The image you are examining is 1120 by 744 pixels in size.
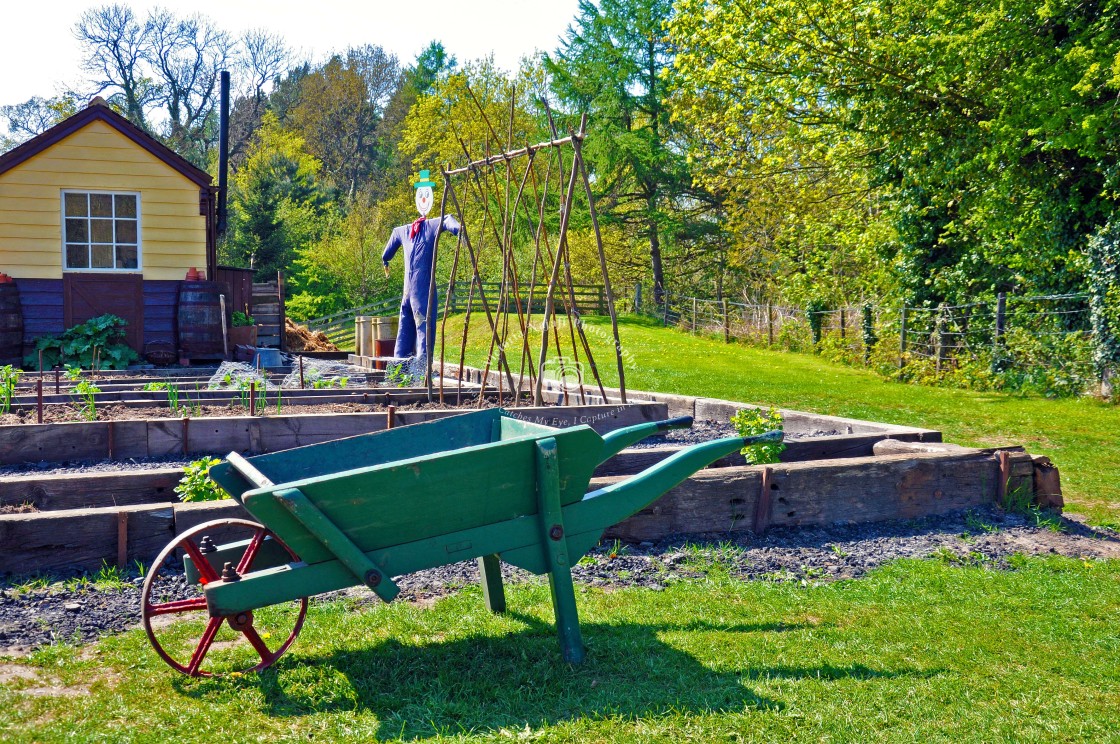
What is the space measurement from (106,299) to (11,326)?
1404 mm

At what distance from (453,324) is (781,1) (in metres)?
13.9

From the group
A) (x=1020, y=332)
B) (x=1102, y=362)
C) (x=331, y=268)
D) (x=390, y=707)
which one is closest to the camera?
(x=390, y=707)

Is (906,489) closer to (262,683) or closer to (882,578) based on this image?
(882,578)

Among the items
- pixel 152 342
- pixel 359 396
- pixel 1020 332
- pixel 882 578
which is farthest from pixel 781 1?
pixel 882 578

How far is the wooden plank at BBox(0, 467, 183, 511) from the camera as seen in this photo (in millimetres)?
4934

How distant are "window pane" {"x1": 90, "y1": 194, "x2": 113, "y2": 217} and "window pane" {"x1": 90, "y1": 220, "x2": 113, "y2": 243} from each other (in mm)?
131

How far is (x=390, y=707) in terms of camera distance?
3.15m

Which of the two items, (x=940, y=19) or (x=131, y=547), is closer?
(x=131, y=547)

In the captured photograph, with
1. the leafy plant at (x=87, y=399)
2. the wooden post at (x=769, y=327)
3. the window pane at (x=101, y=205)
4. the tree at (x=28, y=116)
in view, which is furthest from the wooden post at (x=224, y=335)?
the tree at (x=28, y=116)

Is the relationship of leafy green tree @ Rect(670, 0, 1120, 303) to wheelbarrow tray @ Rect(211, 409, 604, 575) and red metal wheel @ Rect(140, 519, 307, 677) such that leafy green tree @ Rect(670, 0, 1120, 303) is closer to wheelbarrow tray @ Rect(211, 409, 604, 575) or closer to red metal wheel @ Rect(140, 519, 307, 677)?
wheelbarrow tray @ Rect(211, 409, 604, 575)

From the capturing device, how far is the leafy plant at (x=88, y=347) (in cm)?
1407

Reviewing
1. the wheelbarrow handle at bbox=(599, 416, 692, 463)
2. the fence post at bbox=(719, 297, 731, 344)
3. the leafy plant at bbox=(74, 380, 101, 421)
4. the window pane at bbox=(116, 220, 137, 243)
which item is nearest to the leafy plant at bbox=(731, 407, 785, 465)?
the wheelbarrow handle at bbox=(599, 416, 692, 463)

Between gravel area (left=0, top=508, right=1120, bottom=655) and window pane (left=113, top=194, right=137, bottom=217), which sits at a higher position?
window pane (left=113, top=194, right=137, bottom=217)

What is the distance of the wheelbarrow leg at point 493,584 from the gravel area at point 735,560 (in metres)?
0.40
